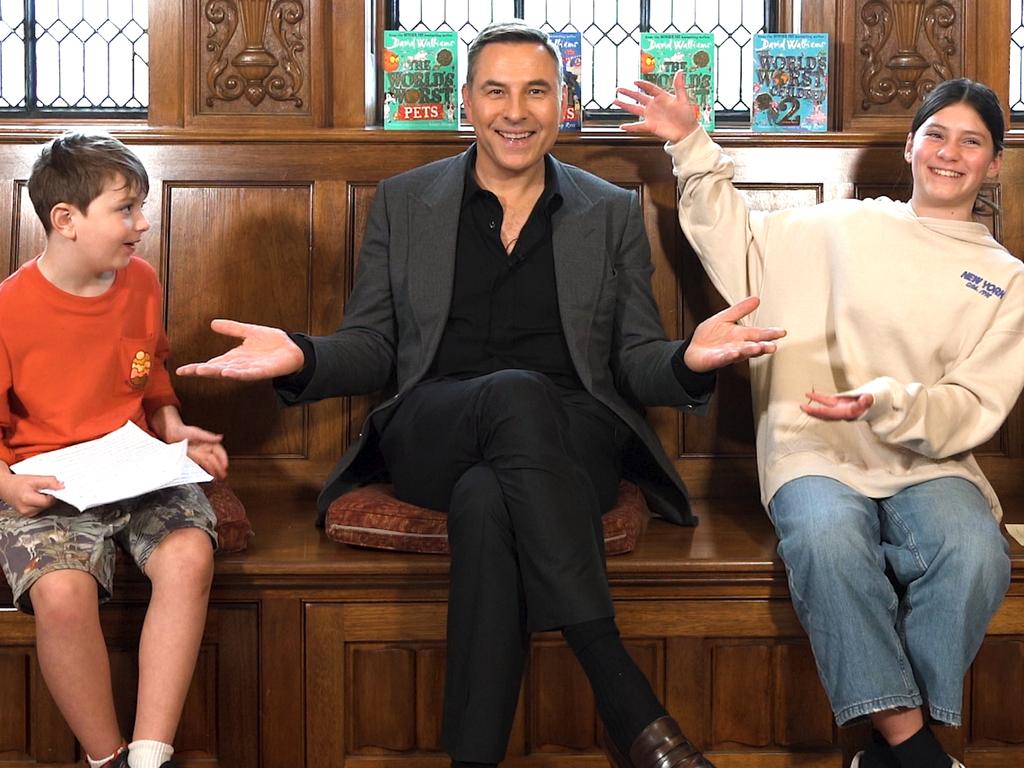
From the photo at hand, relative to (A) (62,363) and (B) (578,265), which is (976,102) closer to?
(B) (578,265)

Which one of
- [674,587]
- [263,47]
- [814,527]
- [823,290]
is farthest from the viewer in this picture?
[263,47]

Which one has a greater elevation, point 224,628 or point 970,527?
point 970,527

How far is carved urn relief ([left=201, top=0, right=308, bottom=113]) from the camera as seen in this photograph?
326 cm

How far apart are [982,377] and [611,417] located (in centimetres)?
72

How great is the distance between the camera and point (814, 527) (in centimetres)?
241

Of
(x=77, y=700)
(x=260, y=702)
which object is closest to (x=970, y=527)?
A: (x=260, y=702)

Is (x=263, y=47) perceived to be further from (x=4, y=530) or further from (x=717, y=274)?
(x=4, y=530)

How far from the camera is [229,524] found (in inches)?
102

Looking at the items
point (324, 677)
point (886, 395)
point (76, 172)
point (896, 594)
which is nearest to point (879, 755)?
point (896, 594)

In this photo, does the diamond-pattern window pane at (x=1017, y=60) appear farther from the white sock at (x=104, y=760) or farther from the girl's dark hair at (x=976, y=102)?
the white sock at (x=104, y=760)

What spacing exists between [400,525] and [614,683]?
0.61 m

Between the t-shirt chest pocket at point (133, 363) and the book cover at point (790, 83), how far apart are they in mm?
1607

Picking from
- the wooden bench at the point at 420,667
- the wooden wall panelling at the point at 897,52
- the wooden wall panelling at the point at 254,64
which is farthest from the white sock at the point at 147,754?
the wooden wall panelling at the point at 897,52

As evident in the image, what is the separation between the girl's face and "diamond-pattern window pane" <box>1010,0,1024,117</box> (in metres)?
1.00
